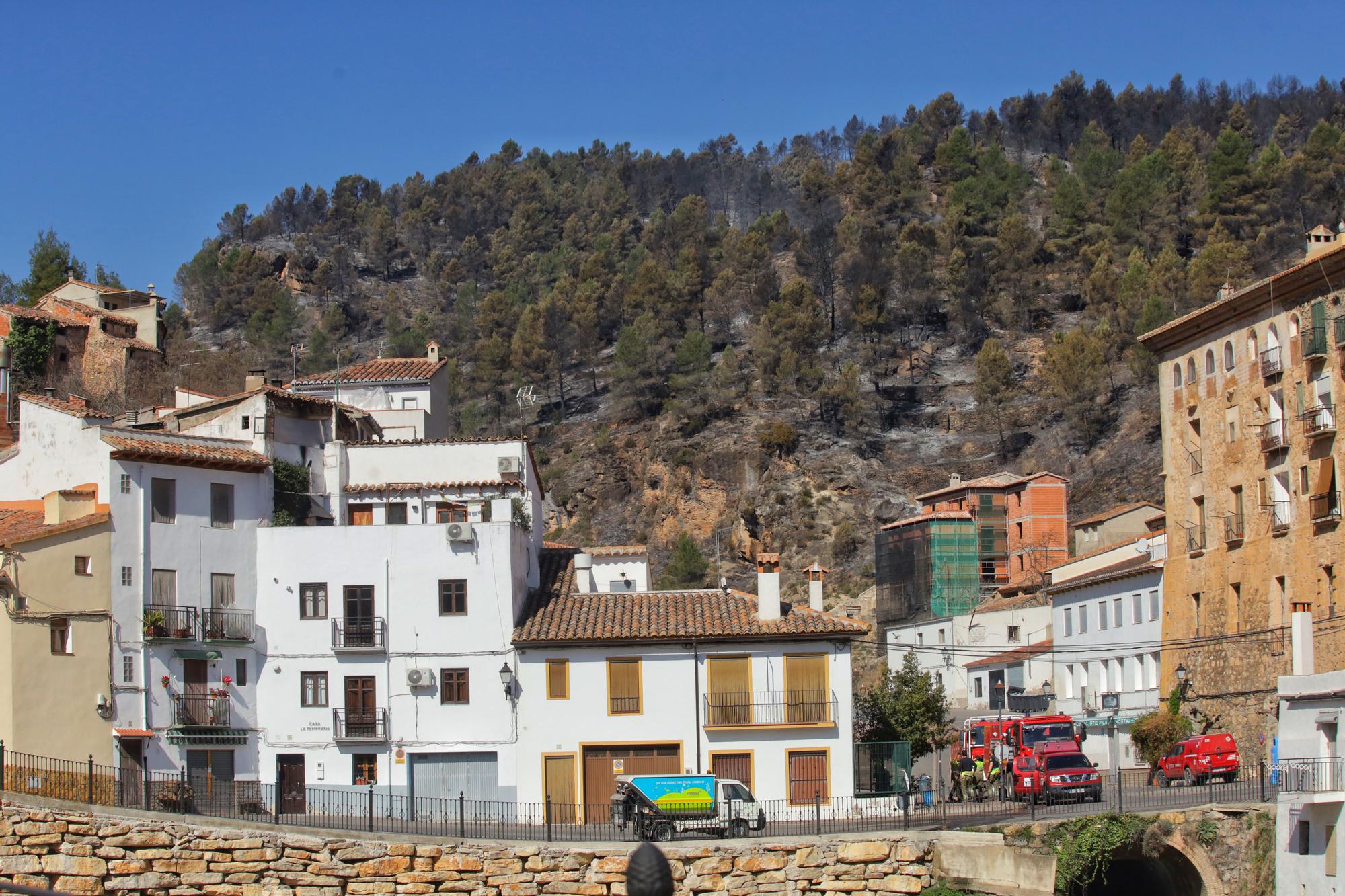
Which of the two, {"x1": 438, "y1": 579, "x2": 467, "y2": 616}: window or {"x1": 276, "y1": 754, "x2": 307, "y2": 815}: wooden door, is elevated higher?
{"x1": 438, "y1": 579, "x2": 467, "y2": 616}: window

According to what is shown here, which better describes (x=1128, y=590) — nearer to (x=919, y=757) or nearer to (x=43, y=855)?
(x=919, y=757)

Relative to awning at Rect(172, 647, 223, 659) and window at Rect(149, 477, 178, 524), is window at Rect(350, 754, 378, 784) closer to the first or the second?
awning at Rect(172, 647, 223, 659)

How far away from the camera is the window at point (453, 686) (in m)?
43.4

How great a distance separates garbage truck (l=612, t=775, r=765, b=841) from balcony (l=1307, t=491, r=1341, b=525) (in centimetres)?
2558

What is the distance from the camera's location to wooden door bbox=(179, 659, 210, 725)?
139ft

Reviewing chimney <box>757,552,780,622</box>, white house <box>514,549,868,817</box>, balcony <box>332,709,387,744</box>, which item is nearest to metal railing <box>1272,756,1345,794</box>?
white house <box>514,549,868,817</box>

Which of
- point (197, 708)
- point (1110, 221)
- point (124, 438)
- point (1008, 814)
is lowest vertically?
point (1008, 814)

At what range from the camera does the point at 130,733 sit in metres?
40.9

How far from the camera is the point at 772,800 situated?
40.0m

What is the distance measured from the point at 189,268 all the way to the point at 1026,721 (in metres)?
129

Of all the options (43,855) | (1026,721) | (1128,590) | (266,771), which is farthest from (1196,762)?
(43,855)

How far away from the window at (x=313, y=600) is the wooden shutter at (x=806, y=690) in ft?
41.2

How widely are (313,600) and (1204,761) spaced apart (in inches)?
979

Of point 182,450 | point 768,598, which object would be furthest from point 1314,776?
point 182,450
